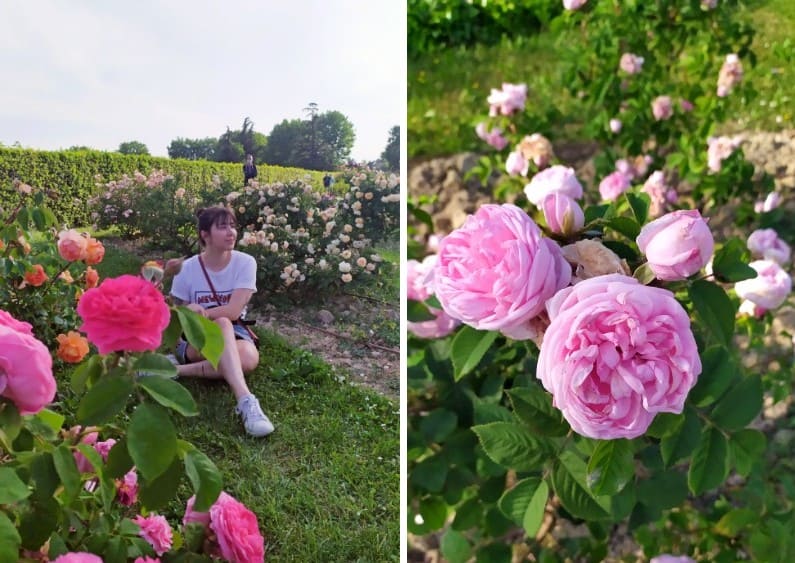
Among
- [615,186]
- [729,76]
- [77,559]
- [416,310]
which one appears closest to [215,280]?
[416,310]

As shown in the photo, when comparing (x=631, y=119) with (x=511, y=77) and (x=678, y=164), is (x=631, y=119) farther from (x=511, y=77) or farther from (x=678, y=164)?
(x=511, y=77)

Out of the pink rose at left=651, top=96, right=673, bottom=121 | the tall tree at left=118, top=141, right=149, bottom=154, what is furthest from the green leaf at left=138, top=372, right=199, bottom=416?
the pink rose at left=651, top=96, right=673, bottom=121

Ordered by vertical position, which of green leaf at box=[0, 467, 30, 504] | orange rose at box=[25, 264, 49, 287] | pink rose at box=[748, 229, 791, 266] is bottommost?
green leaf at box=[0, 467, 30, 504]

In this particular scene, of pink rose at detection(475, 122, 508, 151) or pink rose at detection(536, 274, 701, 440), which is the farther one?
pink rose at detection(475, 122, 508, 151)

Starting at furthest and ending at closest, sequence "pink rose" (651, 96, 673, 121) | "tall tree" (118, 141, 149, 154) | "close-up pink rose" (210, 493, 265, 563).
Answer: "pink rose" (651, 96, 673, 121) → "tall tree" (118, 141, 149, 154) → "close-up pink rose" (210, 493, 265, 563)

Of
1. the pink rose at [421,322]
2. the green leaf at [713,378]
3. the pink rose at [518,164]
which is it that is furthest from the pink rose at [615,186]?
the green leaf at [713,378]

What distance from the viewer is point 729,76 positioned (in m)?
2.65

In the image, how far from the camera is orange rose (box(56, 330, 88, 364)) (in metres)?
1.43

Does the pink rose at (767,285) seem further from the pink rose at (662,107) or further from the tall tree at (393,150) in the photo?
the pink rose at (662,107)

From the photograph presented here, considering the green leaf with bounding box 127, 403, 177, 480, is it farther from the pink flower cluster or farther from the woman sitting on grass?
the pink flower cluster

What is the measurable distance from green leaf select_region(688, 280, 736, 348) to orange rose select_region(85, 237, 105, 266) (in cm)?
104

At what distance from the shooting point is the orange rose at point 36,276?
145 cm

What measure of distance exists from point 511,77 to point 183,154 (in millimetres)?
2887

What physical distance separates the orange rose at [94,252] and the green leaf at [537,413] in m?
0.84
